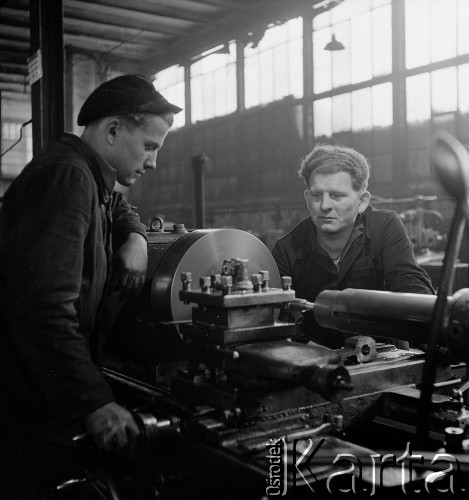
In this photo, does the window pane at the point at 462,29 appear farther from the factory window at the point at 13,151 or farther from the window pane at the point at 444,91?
the factory window at the point at 13,151

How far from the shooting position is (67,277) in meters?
1.21

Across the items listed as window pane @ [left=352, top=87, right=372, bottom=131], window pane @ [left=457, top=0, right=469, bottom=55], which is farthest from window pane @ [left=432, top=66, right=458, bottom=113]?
window pane @ [left=352, top=87, right=372, bottom=131]

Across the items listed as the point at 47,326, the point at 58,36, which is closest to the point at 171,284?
the point at 47,326

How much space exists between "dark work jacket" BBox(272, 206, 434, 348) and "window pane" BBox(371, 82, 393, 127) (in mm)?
7280

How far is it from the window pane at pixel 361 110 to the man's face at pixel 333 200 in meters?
7.74

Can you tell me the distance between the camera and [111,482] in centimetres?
114

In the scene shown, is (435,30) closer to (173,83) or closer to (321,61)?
(321,61)

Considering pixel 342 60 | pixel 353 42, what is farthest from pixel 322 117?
pixel 353 42

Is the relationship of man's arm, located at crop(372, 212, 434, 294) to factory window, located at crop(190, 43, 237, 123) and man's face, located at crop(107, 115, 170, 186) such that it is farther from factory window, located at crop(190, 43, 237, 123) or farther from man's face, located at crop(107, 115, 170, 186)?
factory window, located at crop(190, 43, 237, 123)

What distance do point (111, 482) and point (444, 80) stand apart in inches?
322

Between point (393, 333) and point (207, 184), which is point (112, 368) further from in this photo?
point (207, 184)

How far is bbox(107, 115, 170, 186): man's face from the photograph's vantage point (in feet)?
4.98

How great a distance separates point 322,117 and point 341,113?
0.46 m

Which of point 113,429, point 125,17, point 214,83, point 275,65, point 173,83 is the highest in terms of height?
point 125,17
